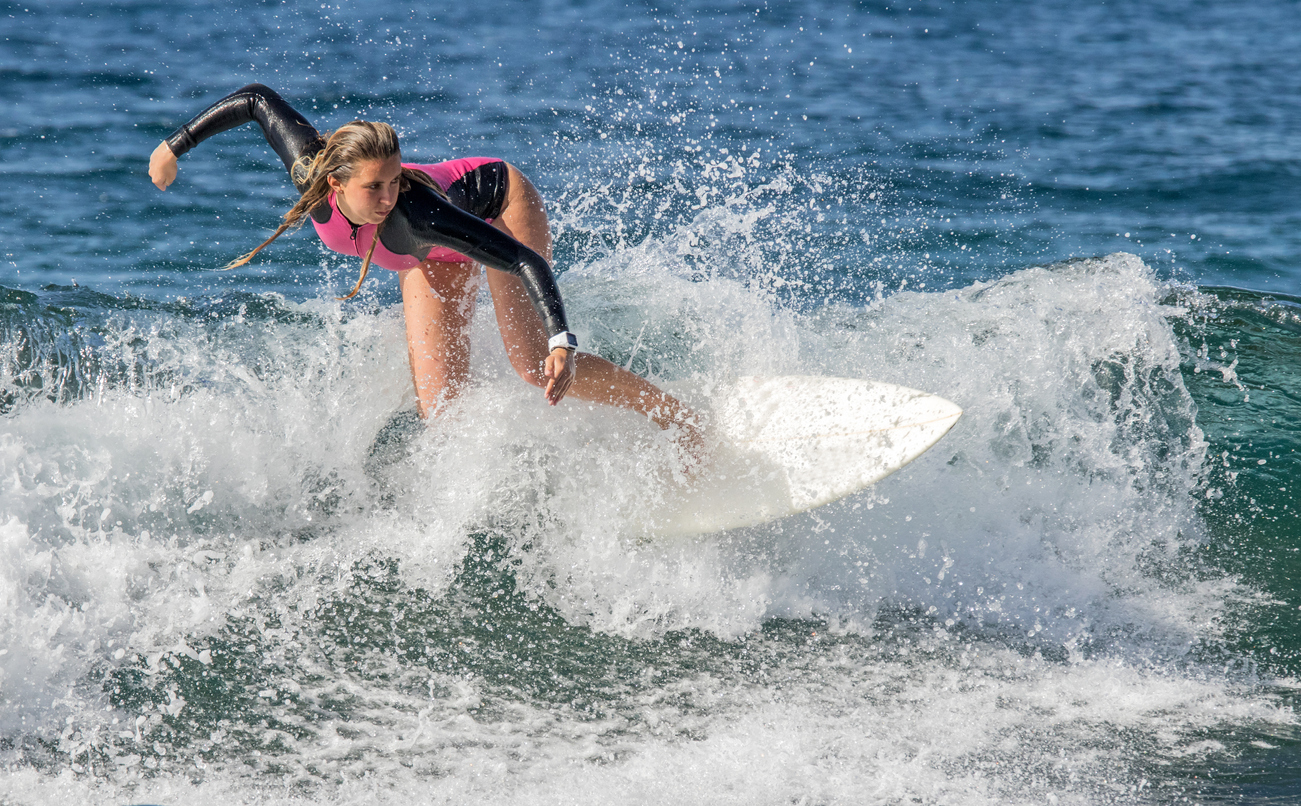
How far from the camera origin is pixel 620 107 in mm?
10391

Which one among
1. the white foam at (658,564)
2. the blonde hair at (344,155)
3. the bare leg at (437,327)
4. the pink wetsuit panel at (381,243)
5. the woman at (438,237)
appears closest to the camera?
the white foam at (658,564)

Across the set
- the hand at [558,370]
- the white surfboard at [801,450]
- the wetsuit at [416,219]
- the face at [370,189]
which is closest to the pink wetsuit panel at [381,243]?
the wetsuit at [416,219]

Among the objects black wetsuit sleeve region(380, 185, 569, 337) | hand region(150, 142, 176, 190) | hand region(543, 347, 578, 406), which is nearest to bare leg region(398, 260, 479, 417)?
black wetsuit sleeve region(380, 185, 569, 337)

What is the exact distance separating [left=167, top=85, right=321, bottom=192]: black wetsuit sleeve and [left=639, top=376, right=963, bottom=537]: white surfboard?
2062 mm

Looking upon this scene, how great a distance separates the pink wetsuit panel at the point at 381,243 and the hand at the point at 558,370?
673 millimetres

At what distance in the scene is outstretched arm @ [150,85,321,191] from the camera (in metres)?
3.71

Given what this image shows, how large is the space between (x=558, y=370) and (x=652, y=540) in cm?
93

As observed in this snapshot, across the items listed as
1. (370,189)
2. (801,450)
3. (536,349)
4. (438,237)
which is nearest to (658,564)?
(801,450)

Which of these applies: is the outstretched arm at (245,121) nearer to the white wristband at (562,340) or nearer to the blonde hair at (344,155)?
the blonde hair at (344,155)

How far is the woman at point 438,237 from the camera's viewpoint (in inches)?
133

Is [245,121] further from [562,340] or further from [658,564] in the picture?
[658,564]

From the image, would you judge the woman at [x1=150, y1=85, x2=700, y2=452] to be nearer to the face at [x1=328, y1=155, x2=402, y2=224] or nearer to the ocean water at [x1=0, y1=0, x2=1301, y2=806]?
the face at [x1=328, y1=155, x2=402, y2=224]

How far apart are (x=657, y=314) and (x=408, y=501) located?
204 centimetres

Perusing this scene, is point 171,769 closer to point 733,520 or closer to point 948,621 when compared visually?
point 733,520
